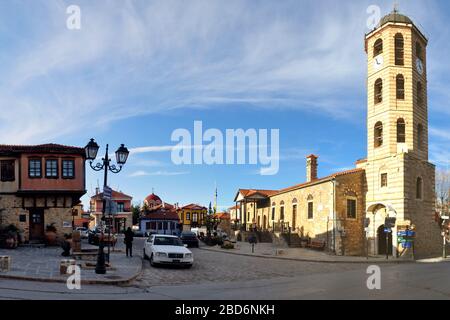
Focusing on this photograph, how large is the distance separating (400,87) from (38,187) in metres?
27.1

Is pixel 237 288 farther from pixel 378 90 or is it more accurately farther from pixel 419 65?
pixel 419 65

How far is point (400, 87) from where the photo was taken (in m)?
32.9

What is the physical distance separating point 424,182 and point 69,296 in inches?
1144

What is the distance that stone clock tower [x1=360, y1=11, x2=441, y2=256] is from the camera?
31.5 meters

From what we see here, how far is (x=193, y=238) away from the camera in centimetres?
3719

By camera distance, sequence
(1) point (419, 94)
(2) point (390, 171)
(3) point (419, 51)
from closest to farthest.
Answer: (2) point (390, 171)
(1) point (419, 94)
(3) point (419, 51)

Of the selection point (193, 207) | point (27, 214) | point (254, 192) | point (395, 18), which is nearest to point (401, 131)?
point (395, 18)

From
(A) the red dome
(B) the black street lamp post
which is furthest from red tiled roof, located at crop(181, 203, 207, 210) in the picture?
(B) the black street lamp post

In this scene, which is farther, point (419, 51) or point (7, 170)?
point (419, 51)

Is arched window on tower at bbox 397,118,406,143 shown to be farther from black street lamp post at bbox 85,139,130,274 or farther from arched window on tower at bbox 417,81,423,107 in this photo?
black street lamp post at bbox 85,139,130,274

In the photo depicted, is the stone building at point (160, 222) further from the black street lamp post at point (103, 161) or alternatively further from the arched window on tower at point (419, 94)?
the black street lamp post at point (103, 161)

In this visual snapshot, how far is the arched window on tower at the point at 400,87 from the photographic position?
108ft

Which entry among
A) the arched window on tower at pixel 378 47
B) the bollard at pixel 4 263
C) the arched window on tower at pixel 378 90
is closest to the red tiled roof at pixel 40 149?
the bollard at pixel 4 263

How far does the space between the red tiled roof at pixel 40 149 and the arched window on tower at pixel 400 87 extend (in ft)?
77.4
